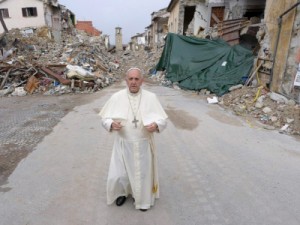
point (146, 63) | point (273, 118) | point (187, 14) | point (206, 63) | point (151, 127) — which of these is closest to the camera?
point (151, 127)

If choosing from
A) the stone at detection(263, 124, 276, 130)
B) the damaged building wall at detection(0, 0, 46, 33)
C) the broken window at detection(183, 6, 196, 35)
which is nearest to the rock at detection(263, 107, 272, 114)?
the stone at detection(263, 124, 276, 130)

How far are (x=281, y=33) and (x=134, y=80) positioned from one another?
22.9 feet

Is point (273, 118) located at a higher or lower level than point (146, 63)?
lower

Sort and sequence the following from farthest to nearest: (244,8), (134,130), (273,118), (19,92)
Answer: (244,8) → (19,92) → (273,118) → (134,130)

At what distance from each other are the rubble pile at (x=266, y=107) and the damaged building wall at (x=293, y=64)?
28 cm

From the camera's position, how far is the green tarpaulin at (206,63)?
9.45 metres

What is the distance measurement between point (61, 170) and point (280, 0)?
816 cm

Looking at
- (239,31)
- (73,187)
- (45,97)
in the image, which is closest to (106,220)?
(73,187)

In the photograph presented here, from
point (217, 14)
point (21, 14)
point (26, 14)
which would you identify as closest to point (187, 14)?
point (217, 14)

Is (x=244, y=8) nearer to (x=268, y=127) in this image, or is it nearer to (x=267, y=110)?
(x=267, y=110)

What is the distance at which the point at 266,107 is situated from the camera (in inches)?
269

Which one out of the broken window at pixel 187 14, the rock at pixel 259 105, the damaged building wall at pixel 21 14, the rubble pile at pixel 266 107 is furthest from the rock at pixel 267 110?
the damaged building wall at pixel 21 14

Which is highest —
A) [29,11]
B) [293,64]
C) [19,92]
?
[29,11]

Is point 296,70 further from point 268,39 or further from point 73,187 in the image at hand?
point 73,187
